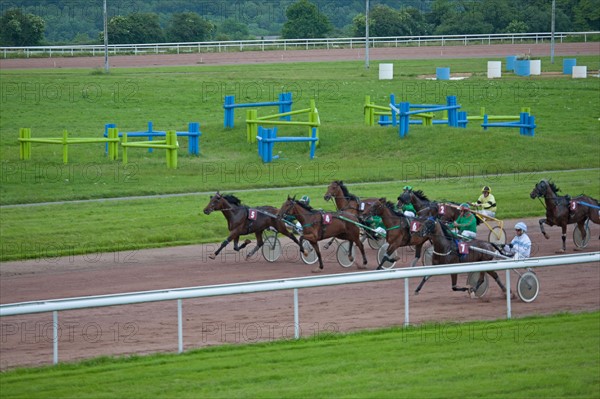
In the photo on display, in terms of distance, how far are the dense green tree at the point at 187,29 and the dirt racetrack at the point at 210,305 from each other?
156 feet

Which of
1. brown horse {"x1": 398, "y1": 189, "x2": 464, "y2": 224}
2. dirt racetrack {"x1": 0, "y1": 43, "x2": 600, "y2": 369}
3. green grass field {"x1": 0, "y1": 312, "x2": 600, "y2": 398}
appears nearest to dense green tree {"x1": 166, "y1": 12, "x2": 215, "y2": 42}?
dirt racetrack {"x1": 0, "y1": 43, "x2": 600, "y2": 369}

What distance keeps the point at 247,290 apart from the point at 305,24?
5813cm

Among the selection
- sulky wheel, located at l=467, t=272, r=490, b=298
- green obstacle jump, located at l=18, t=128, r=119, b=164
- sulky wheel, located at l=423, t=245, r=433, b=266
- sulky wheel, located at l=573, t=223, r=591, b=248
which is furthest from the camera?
green obstacle jump, located at l=18, t=128, r=119, b=164

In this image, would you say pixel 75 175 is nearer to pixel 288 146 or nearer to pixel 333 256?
pixel 288 146

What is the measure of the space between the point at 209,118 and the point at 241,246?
20.0 m

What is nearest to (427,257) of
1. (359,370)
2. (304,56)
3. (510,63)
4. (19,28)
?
(359,370)

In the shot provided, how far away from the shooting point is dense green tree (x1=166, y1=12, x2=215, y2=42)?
6469 cm

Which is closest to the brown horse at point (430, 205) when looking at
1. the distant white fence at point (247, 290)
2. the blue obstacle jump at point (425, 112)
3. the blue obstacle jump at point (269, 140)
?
the distant white fence at point (247, 290)

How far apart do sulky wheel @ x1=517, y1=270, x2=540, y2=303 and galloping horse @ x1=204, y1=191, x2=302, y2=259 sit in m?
4.92

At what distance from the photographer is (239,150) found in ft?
104

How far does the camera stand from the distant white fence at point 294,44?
57219 mm

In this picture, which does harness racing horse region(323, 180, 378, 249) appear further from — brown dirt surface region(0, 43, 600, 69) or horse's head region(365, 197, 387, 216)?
brown dirt surface region(0, 43, 600, 69)

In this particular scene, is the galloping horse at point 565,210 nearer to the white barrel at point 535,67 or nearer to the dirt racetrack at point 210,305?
the dirt racetrack at point 210,305

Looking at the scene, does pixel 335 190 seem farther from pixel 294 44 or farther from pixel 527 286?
pixel 294 44
